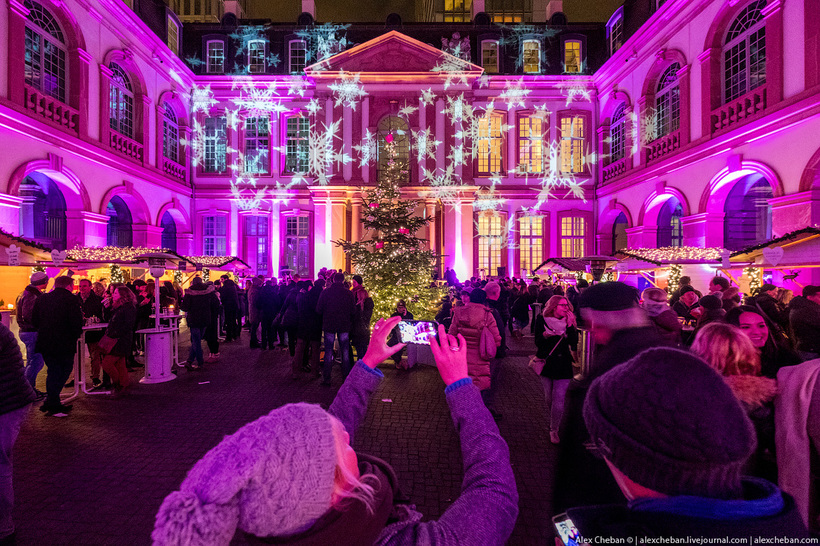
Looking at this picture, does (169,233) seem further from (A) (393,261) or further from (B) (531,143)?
(B) (531,143)

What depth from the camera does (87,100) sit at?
46.2 ft

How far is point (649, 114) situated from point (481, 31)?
9.55 meters

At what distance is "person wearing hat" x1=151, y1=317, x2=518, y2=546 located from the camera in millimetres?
853

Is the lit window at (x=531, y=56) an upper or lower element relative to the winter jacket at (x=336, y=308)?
upper

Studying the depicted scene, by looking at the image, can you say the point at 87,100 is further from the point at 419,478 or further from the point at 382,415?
the point at 419,478

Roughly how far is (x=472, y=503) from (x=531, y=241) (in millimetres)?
22015

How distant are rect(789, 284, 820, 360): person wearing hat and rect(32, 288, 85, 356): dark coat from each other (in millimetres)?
8084

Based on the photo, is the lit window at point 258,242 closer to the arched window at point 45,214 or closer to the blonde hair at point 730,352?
the arched window at point 45,214

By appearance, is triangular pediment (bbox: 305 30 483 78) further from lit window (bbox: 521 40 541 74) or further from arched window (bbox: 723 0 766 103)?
arched window (bbox: 723 0 766 103)

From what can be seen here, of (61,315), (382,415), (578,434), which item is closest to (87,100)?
(61,315)

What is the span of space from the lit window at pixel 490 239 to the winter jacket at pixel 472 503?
68.8ft

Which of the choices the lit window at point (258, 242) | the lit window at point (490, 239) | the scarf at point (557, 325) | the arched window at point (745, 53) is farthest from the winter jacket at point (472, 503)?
the lit window at point (258, 242)

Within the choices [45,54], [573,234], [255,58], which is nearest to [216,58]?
[255,58]

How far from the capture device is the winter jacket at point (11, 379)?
314cm
